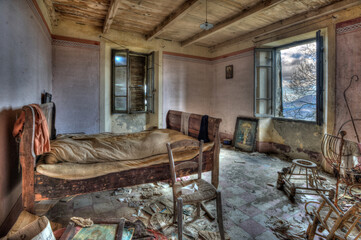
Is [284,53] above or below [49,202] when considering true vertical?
above

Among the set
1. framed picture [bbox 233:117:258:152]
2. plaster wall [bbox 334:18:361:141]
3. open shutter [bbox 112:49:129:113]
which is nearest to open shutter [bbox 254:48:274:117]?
framed picture [bbox 233:117:258:152]

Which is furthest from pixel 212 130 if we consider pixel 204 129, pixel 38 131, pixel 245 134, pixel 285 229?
pixel 245 134

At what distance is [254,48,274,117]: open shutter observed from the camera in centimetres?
496

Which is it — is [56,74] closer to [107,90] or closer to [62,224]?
[107,90]

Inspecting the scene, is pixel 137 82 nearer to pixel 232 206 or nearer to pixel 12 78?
pixel 12 78

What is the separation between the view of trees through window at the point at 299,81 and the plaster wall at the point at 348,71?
0.70 meters

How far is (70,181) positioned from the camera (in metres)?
1.94

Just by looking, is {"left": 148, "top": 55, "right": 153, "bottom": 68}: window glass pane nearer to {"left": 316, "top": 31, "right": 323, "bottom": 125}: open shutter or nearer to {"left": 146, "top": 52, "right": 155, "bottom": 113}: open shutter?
{"left": 146, "top": 52, "right": 155, "bottom": 113}: open shutter

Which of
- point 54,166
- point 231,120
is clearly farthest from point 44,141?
point 231,120

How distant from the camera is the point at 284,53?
15.9 ft

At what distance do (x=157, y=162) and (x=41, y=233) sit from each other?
138 centimetres

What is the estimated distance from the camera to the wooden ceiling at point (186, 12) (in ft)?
11.5

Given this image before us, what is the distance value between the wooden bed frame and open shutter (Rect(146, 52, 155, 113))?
3.07 m

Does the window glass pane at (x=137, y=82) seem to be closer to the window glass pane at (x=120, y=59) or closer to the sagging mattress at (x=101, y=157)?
the window glass pane at (x=120, y=59)
